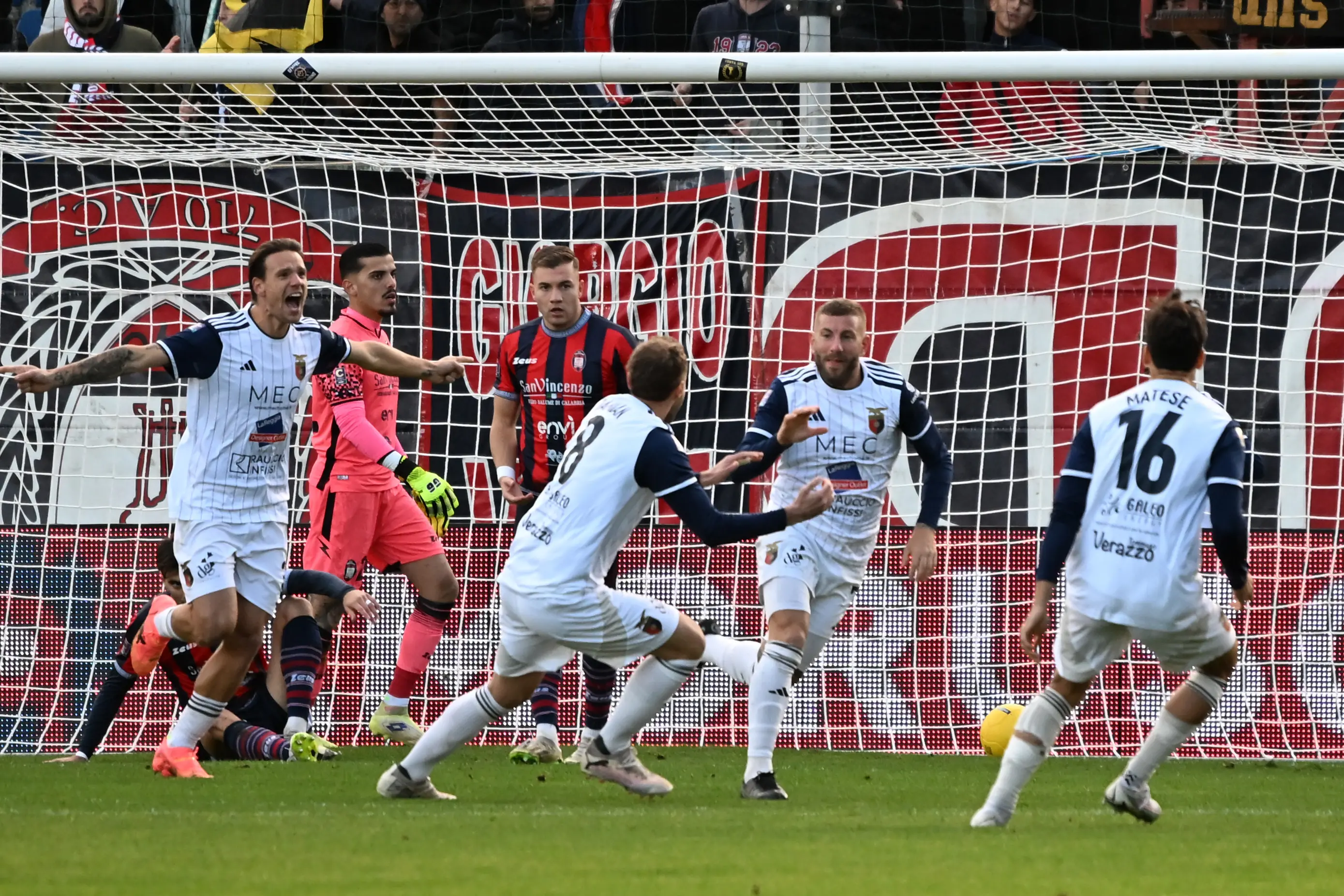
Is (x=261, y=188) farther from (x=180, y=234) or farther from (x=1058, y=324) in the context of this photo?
(x=1058, y=324)

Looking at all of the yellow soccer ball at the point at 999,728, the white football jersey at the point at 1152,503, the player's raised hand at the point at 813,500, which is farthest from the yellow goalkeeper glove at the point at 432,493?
the white football jersey at the point at 1152,503

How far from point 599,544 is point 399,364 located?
86.4 inches

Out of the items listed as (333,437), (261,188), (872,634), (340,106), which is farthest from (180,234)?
(872,634)

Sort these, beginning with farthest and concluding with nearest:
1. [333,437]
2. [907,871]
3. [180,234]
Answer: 1. [180,234]
2. [333,437]
3. [907,871]

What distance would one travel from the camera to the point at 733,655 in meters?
7.55

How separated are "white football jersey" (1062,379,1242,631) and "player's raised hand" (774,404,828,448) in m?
1.05

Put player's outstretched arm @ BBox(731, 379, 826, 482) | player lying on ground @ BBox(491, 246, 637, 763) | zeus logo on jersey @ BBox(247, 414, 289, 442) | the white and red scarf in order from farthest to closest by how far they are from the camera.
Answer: the white and red scarf, player lying on ground @ BBox(491, 246, 637, 763), zeus logo on jersey @ BBox(247, 414, 289, 442), player's outstretched arm @ BBox(731, 379, 826, 482)

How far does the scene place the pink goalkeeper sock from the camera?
9242 millimetres

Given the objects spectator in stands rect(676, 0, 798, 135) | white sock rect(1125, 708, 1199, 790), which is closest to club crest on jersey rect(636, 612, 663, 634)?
white sock rect(1125, 708, 1199, 790)

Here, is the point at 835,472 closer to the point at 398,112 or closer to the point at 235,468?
the point at 235,468

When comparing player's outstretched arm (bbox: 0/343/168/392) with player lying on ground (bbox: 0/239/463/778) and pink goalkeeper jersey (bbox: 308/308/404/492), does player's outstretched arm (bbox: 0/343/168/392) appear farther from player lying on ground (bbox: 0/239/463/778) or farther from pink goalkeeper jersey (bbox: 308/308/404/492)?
pink goalkeeper jersey (bbox: 308/308/404/492)

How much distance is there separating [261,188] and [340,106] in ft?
3.06

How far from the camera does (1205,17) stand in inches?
429

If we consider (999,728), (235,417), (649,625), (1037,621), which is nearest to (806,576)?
(649,625)
